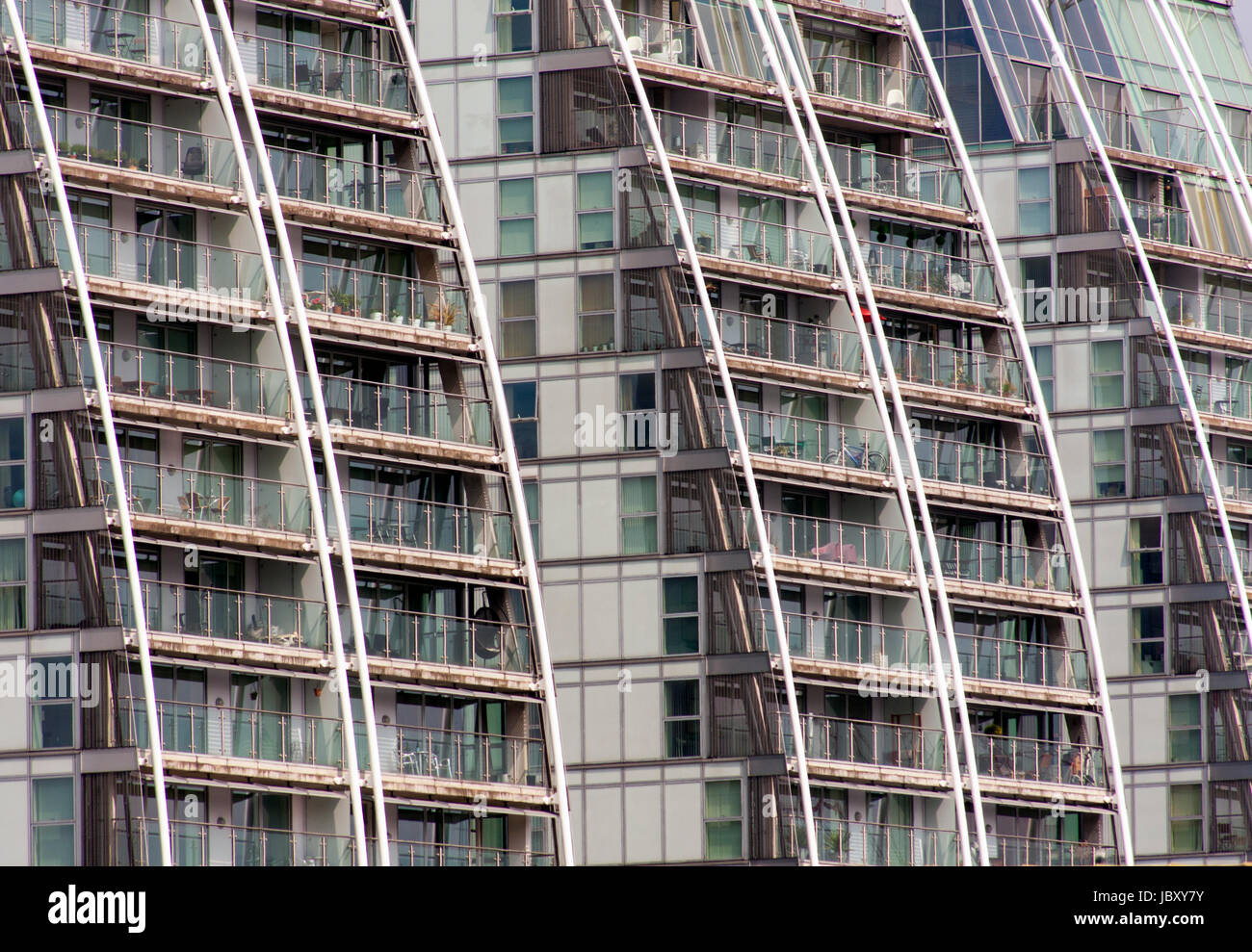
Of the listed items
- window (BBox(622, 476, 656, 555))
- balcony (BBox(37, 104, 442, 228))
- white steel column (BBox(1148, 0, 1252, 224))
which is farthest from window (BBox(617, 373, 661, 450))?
white steel column (BBox(1148, 0, 1252, 224))

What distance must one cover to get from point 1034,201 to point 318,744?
35290mm

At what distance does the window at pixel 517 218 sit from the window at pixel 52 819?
76.0 feet

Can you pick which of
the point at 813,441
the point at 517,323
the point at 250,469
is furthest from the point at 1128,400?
the point at 250,469

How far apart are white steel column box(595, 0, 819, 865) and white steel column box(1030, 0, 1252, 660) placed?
18172mm

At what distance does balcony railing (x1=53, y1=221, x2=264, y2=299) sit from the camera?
211 ft

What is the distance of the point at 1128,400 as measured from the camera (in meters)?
86.9

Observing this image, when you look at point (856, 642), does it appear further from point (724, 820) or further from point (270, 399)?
point (270, 399)

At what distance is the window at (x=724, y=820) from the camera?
7188 centimetres

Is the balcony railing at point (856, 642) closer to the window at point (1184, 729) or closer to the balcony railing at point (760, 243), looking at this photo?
the balcony railing at point (760, 243)

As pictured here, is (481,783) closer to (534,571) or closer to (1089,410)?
(534,571)

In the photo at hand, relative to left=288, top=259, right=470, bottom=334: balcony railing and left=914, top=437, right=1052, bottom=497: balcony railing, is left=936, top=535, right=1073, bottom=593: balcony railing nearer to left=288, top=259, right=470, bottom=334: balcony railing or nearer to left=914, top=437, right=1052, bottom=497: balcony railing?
left=914, top=437, right=1052, bottom=497: balcony railing

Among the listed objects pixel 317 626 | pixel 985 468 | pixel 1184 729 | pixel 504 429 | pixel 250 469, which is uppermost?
pixel 985 468

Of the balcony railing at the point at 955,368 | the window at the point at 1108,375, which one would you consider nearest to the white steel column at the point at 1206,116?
the window at the point at 1108,375

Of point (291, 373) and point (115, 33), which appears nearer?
point (291, 373)
